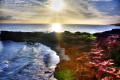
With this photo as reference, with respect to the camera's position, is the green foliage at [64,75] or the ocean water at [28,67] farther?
the ocean water at [28,67]

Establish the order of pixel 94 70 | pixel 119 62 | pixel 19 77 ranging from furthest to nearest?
pixel 19 77 → pixel 119 62 → pixel 94 70

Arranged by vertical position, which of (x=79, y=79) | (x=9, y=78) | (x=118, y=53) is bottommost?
(x=9, y=78)

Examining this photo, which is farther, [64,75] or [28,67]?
[28,67]

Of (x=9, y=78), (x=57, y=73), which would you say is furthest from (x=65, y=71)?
(x=9, y=78)

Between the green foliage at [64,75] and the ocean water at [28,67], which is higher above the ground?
the green foliage at [64,75]

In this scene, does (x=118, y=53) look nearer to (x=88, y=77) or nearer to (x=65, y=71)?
(x=88, y=77)

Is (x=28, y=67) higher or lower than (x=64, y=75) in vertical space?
lower

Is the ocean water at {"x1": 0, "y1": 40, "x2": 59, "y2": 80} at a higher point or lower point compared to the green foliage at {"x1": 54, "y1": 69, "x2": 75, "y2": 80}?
lower

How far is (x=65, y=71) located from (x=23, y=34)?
148ft

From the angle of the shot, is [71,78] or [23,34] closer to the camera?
[71,78]

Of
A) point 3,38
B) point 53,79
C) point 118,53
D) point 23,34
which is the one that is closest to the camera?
point 118,53

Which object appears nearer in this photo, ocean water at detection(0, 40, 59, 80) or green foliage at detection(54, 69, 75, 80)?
green foliage at detection(54, 69, 75, 80)

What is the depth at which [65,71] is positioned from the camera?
895 cm

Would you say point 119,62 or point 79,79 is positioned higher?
point 119,62
